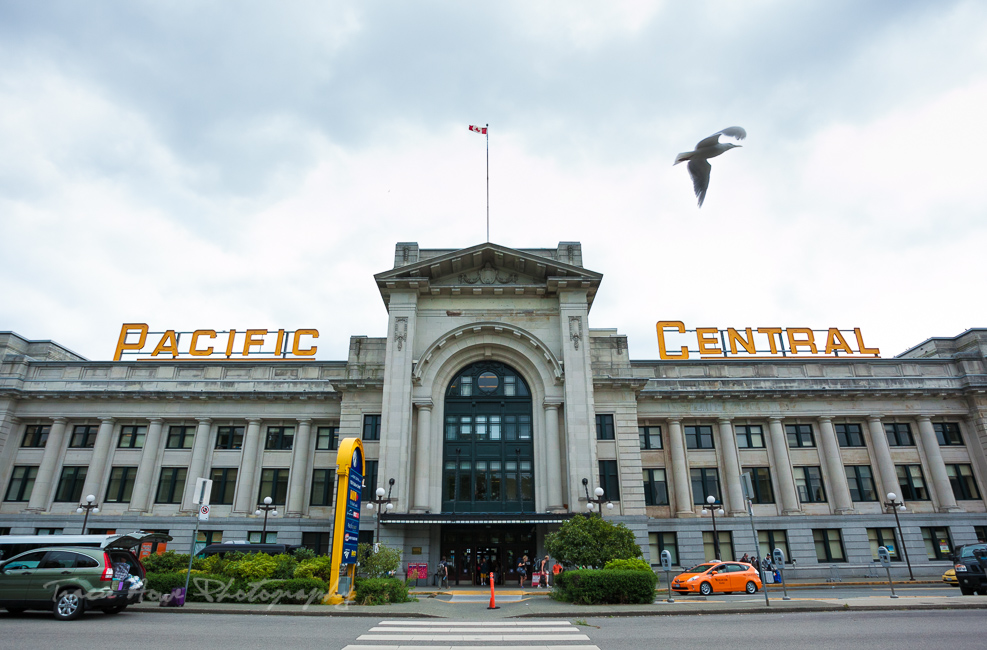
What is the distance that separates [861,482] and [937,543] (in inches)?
237

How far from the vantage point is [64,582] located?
15.4 meters

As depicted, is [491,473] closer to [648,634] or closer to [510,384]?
[510,384]

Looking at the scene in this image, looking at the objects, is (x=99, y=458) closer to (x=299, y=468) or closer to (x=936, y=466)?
(x=299, y=468)

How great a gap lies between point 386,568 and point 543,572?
11.9 metres

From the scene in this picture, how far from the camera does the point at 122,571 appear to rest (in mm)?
16719

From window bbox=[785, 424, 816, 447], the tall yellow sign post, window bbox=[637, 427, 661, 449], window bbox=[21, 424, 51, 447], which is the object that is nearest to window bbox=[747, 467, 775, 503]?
window bbox=[785, 424, 816, 447]

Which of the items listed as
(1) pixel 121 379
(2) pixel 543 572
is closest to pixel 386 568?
(2) pixel 543 572

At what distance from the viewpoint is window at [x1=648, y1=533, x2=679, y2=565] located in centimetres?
3972

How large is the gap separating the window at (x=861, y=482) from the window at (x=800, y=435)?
3188mm

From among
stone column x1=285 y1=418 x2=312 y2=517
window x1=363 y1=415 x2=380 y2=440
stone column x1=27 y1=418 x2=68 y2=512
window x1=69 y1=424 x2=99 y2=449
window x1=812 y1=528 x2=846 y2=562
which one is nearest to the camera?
window x1=363 y1=415 x2=380 y2=440

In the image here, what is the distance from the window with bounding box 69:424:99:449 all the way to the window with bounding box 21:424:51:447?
2094 millimetres

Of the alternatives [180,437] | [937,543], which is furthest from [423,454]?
[937,543]

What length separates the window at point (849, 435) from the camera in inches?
1699

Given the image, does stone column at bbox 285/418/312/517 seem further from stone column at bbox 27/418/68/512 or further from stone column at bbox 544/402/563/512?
stone column at bbox 544/402/563/512
